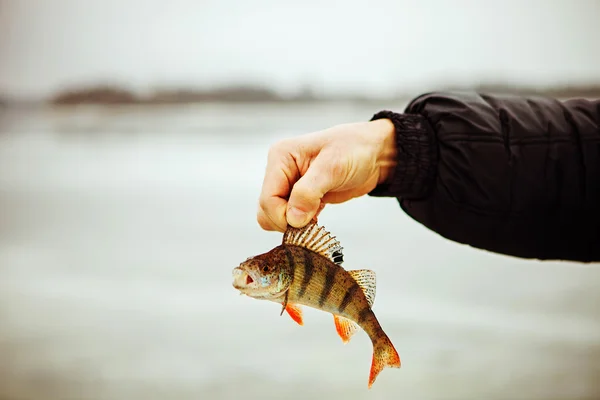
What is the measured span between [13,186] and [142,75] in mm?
1430

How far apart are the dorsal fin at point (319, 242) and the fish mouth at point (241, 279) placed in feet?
0.37

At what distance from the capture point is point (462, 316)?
2.63m

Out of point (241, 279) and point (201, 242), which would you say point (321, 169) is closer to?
point (241, 279)

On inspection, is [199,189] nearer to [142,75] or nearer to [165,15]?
[142,75]

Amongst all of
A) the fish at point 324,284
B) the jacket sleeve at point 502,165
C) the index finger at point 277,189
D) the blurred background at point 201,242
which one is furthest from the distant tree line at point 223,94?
the fish at point 324,284

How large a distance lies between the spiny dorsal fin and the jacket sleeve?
438 mm

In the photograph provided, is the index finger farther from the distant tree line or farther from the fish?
the distant tree line

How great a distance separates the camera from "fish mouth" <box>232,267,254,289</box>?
2.21 feet

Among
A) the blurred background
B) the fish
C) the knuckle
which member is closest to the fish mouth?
the fish

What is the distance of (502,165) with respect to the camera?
3.89ft

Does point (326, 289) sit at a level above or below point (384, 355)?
above

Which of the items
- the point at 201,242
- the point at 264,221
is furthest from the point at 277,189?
the point at 201,242

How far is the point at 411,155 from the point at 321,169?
30cm

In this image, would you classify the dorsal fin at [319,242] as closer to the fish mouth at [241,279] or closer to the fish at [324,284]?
the fish at [324,284]
